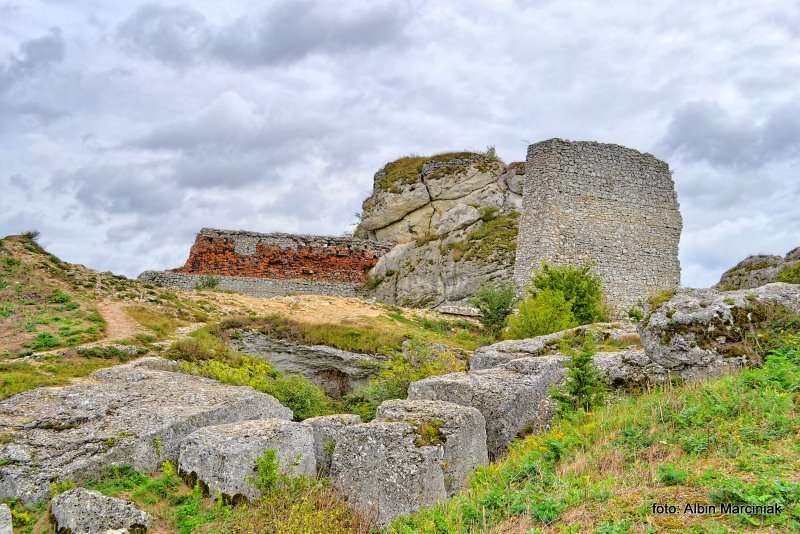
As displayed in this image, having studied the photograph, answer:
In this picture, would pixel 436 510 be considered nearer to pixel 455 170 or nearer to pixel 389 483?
pixel 389 483

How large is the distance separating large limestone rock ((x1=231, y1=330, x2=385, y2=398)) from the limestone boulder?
7216 millimetres

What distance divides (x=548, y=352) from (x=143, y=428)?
279 inches

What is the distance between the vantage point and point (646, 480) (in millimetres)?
6199

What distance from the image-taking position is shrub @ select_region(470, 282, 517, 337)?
21375 millimetres

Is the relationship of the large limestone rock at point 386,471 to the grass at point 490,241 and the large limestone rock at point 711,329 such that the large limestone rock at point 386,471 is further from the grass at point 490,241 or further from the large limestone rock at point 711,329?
the grass at point 490,241

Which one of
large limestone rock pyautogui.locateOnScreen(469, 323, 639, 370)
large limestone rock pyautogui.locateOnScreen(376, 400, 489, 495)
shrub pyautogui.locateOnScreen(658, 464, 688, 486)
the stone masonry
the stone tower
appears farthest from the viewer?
the stone masonry

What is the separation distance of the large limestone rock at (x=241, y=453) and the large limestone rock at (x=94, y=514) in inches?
36.4

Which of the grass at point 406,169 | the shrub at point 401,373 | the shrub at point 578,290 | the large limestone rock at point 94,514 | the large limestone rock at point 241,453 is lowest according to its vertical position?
the large limestone rock at point 94,514

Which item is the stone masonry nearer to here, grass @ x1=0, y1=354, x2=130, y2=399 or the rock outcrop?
the rock outcrop

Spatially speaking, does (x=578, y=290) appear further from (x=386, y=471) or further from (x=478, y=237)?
(x=386, y=471)

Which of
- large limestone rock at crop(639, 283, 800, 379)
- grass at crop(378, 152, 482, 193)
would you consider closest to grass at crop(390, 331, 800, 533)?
large limestone rock at crop(639, 283, 800, 379)

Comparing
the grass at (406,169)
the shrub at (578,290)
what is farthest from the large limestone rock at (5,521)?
the grass at (406,169)

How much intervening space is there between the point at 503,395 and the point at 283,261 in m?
23.4

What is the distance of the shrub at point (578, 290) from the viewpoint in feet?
59.9
